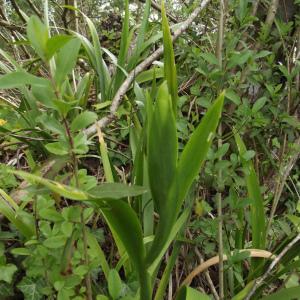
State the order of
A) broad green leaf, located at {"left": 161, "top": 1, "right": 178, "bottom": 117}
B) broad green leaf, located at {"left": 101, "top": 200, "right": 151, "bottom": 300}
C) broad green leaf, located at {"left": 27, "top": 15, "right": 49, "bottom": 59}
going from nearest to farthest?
broad green leaf, located at {"left": 27, "top": 15, "right": 49, "bottom": 59} < broad green leaf, located at {"left": 101, "top": 200, "right": 151, "bottom": 300} < broad green leaf, located at {"left": 161, "top": 1, "right": 178, "bottom": 117}

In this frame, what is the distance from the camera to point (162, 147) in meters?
0.64

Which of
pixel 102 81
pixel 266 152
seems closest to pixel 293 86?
pixel 266 152

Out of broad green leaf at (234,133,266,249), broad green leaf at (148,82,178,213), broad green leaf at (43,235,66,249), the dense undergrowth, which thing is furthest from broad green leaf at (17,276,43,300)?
broad green leaf at (234,133,266,249)

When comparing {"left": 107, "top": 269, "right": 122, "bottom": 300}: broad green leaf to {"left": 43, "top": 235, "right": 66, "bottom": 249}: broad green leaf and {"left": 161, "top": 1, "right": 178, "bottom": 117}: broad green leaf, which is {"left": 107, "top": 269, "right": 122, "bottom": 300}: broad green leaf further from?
{"left": 161, "top": 1, "right": 178, "bottom": 117}: broad green leaf

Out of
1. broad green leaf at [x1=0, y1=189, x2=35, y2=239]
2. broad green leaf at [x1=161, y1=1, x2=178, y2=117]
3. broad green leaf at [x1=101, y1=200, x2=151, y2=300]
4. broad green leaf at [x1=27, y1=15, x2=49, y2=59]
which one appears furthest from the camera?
broad green leaf at [x1=161, y1=1, x2=178, y2=117]

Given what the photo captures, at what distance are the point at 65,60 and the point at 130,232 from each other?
303 millimetres

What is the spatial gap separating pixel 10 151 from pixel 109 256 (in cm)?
49

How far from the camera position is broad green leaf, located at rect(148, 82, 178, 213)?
2.05 ft

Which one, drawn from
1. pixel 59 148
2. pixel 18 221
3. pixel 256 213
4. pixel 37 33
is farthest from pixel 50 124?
pixel 256 213

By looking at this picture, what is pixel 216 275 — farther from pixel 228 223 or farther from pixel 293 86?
pixel 293 86

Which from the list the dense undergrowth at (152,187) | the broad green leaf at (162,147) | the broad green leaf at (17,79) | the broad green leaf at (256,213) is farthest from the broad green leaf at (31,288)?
the broad green leaf at (256,213)

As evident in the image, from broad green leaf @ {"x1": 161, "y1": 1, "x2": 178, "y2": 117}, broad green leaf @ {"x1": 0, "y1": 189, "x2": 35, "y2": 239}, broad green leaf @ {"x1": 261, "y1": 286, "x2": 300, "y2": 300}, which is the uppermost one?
broad green leaf @ {"x1": 161, "y1": 1, "x2": 178, "y2": 117}

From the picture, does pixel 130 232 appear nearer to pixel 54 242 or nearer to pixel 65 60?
pixel 54 242

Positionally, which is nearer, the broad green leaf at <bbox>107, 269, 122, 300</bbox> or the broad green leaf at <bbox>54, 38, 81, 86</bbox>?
the broad green leaf at <bbox>54, 38, 81, 86</bbox>
